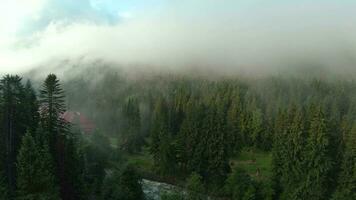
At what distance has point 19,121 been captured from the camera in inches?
2781

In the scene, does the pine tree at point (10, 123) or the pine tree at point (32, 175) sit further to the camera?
the pine tree at point (10, 123)

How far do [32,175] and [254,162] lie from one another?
8238 cm

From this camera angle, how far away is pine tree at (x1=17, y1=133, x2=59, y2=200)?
6281cm

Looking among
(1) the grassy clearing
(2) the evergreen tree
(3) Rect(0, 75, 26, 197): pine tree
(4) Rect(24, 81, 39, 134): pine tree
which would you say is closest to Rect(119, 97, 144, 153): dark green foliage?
(1) the grassy clearing

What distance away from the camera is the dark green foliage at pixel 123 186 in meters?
80.5

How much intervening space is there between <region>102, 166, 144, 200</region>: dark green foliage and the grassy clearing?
130 ft

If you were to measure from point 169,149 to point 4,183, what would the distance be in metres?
53.4

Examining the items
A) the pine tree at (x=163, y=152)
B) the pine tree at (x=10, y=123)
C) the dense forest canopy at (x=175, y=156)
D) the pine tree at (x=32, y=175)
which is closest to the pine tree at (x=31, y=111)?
the dense forest canopy at (x=175, y=156)

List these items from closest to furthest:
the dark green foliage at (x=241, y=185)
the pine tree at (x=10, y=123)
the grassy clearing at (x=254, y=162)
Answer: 1. the pine tree at (x=10, y=123)
2. the dark green foliage at (x=241, y=185)
3. the grassy clearing at (x=254, y=162)

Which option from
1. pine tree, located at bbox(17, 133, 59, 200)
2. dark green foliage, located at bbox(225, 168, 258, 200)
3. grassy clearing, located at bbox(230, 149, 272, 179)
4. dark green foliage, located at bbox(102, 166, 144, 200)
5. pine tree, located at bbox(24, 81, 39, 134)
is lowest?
grassy clearing, located at bbox(230, 149, 272, 179)

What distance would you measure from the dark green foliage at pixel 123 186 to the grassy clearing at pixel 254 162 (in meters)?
39.8

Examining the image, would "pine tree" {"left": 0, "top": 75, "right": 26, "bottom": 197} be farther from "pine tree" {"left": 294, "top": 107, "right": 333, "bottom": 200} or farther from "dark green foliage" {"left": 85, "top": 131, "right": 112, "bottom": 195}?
"pine tree" {"left": 294, "top": 107, "right": 333, "bottom": 200}

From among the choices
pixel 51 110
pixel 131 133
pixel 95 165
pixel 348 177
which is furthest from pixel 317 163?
pixel 131 133

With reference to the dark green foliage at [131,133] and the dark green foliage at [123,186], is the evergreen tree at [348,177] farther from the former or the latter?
the dark green foliage at [131,133]
